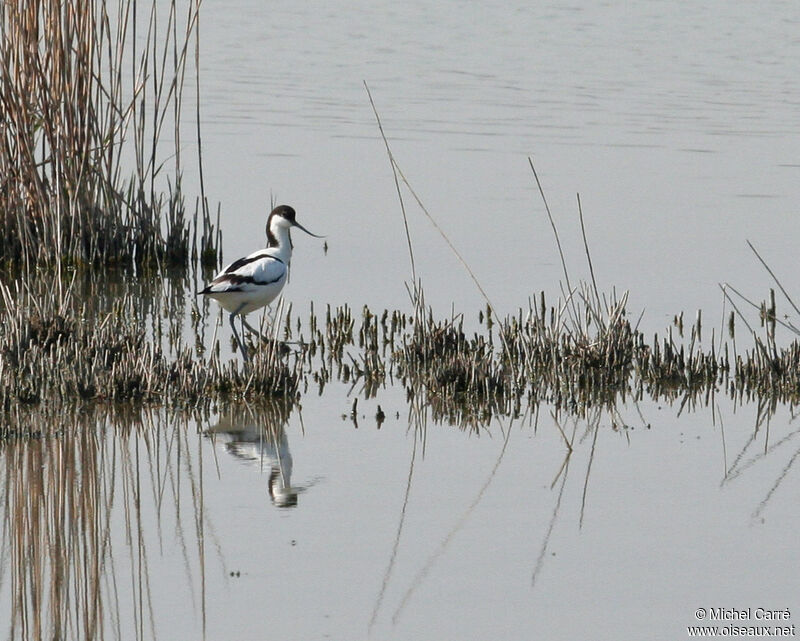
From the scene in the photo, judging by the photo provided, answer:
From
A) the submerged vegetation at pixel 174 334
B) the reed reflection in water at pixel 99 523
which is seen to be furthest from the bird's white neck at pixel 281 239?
the reed reflection in water at pixel 99 523

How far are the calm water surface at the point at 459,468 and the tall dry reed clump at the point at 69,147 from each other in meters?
1.06

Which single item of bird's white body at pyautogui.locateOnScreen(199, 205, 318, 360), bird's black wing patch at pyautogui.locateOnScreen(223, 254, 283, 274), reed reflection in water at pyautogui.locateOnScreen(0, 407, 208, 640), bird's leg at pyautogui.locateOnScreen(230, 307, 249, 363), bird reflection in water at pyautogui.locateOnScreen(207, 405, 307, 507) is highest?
bird's black wing patch at pyautogui.locateOnScreen(223, 254, 283, 274)

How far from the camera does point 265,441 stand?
633cm

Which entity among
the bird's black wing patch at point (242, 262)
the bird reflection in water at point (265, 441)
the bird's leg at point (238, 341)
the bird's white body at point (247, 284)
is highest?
the bird's black wing patch at point (242, 262)

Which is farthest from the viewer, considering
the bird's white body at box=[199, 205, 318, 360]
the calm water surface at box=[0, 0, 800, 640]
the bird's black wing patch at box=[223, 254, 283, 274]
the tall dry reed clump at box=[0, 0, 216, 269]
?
the tall dry reed clump at box=[0, 0, 216, 269]

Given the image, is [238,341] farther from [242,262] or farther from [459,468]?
[459,468]

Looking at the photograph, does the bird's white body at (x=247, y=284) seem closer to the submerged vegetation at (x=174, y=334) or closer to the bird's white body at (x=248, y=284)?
the bird's white body at (x=248, y=284)

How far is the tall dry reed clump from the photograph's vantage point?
900 cm

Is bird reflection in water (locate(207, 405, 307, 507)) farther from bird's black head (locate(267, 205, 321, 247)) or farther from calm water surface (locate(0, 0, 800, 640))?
bird's black head (locate(267, 205, 321, 247))

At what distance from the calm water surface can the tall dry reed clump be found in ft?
3.47

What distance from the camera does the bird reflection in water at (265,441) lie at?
5664 mm

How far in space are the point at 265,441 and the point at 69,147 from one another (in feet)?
12.1

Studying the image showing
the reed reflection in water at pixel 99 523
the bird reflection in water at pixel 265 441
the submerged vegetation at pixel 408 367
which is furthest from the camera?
the submerged vegetation at pixel 408 367

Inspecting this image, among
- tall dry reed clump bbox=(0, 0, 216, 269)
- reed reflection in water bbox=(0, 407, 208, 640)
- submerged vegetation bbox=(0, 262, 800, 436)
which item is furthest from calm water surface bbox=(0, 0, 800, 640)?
tall dry reed clump bbox=(0, 0, 216, 269)
